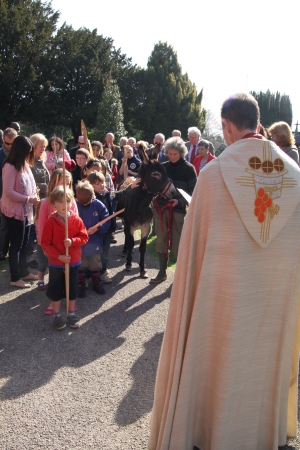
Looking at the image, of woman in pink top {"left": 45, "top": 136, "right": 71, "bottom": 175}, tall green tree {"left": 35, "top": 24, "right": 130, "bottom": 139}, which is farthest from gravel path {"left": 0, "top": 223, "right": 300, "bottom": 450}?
tall green tree {"left": 35, "top": 24, "right": 130, "bottom": 139}

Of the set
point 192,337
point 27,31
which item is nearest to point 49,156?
point 192,337

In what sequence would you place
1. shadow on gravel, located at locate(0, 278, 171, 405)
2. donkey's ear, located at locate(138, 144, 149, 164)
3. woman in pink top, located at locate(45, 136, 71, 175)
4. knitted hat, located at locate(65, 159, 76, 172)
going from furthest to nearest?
woman in pink top, located at locate(45, 136, 71, 175)
knitted hat, located at locate(65, 159, 76, 172)
donkey's ear, located at locate(138, 144, 149, 164)
shadow on gravel, located at locate(0, 278, 171, 405)

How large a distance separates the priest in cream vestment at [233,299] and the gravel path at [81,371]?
2.30 ft

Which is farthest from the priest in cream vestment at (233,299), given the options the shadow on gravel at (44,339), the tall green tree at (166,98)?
the tall green tree at (166,98)

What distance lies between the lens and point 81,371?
3.84m

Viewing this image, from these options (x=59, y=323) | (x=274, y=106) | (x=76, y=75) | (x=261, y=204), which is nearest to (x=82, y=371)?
(x=59, y=323)

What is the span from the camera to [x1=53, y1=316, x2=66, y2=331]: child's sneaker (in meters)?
4.66

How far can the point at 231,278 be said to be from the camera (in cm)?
233

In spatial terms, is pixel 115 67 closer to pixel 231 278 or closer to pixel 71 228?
pixel 71 228

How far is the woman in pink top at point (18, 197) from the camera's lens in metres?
5.57

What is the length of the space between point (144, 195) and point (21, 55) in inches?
1112

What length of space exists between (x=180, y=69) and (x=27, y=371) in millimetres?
50364

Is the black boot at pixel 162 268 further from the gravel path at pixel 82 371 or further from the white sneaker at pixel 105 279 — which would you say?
the white sneaker at pixel 105 279

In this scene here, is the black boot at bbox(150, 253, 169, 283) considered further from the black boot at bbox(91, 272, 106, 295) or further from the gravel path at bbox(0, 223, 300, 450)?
the black boot at bbox(91, 272, 106, 295)
